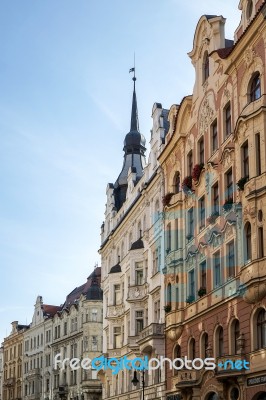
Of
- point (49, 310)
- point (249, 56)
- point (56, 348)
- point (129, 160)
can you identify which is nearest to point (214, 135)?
point (249, 56)

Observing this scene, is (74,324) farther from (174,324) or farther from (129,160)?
(174,324)

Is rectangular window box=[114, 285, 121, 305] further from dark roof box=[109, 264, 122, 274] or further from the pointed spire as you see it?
the pointed spire

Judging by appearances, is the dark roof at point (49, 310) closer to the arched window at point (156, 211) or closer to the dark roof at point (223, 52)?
the arched window at point (156, 211)

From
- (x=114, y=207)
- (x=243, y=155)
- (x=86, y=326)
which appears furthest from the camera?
(x=86, y=326)

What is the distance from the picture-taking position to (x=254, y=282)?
1216 inches

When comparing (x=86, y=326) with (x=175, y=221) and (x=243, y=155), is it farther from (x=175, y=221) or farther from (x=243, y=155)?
(x=243, y=155)

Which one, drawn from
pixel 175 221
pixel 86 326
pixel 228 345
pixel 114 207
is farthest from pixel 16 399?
pixel 228 345

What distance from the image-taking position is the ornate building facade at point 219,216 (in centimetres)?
3219

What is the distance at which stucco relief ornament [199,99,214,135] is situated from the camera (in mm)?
40009

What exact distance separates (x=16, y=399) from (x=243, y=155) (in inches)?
3141

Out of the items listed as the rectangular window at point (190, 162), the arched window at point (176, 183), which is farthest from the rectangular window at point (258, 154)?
the arched window at point (176, 183)

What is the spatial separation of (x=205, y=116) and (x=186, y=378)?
547 inches

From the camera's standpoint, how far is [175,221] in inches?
1756

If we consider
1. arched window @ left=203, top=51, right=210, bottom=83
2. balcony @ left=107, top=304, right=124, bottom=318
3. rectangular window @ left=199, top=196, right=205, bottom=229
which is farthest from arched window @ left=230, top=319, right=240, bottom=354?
balcony @ left=107, top=304, right=124, bottom=318
